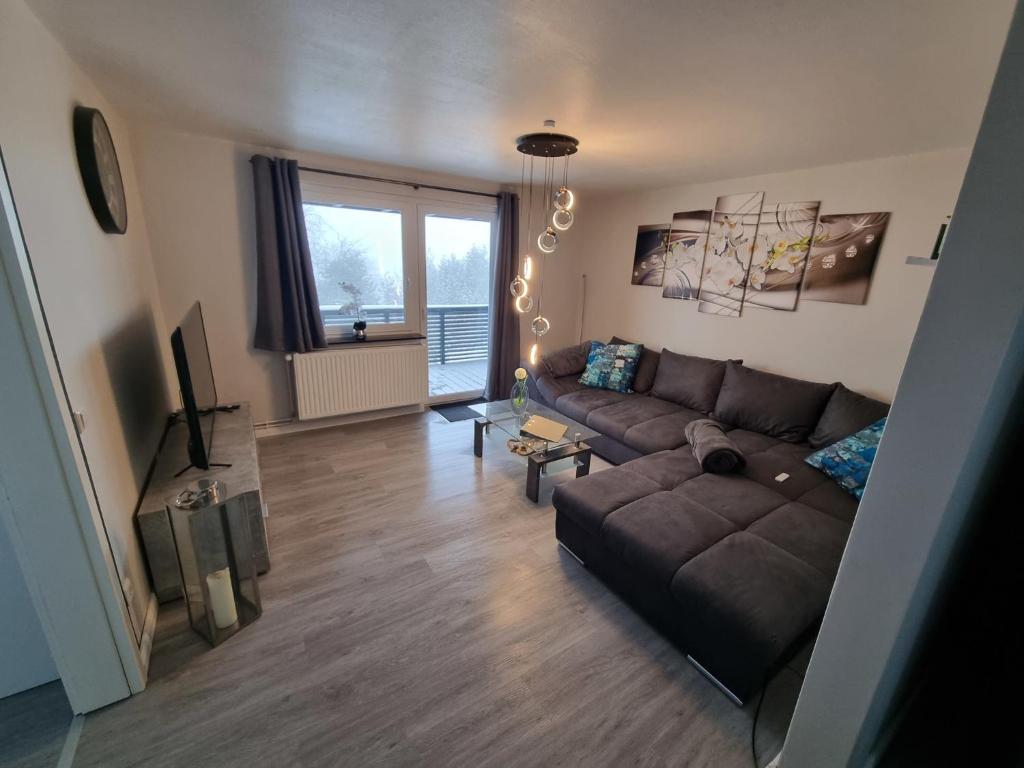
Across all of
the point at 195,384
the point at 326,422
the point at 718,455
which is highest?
the point at 195,384

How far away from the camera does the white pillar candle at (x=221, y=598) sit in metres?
1.71

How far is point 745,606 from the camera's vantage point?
1503mm

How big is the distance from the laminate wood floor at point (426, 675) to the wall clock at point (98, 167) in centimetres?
175

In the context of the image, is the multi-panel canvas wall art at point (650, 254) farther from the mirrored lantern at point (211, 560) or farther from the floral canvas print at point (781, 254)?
the mirrored lantern at point (211, 560)

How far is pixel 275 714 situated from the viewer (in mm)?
1453

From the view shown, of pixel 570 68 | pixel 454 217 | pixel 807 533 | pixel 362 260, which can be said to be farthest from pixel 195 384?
pixel 807 533

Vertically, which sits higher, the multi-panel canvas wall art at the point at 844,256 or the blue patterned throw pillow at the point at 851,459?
the multi-panel canvas wall art at the point at 844,256

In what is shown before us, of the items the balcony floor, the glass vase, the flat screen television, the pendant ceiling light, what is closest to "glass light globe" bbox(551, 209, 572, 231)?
the pendant ceiling light

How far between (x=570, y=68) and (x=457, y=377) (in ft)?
12.2

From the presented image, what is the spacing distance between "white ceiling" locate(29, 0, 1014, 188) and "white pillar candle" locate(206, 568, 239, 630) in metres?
2.05

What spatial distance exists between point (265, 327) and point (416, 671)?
280 centimetres

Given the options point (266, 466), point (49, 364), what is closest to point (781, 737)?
point (49, 364)

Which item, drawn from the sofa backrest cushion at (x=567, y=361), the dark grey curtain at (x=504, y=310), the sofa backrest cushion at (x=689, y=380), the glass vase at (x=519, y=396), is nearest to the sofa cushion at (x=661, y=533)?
the glass vase at (x=519, y=396)

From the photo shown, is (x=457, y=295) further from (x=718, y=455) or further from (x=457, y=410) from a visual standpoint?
(x=718, y=455)
